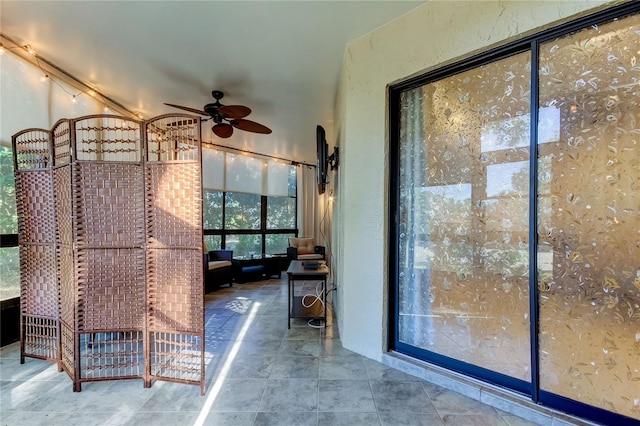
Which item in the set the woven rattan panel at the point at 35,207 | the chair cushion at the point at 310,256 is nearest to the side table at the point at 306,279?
the woven rattan panel at the point at 35,207

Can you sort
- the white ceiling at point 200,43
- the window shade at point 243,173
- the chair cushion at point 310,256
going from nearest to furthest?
1. the white ceiling at point 200,43
2. the window shade at point 243,173
3. the chair cushion at point 310,256

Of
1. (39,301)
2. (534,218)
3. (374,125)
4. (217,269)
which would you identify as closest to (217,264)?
(217,269)

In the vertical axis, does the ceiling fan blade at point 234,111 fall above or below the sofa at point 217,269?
above

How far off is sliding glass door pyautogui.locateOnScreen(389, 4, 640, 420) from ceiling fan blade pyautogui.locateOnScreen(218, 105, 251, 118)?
1832mm

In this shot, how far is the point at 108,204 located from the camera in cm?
213

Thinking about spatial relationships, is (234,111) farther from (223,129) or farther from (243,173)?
(243,173)

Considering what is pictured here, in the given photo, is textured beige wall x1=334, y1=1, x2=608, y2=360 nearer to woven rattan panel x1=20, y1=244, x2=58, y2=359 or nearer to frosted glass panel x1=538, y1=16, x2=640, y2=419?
frosted glass panel x1=538, y1=16, x2=640, y2=419

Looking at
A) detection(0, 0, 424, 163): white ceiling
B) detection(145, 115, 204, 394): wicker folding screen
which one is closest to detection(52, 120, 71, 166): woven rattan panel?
detection(145, 115, 204, 394): wicker folding screen

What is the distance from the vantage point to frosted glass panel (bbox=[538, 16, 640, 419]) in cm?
153

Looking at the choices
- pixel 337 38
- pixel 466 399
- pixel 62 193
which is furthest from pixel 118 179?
pixel 466 399

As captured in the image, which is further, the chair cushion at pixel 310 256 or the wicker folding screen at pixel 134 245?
the chair cushion at pixel 310 256

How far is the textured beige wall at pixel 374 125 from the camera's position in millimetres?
2102

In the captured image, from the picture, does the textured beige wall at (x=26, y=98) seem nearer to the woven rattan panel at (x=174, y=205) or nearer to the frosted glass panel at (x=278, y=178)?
the woven rattan panel at (x=174, y=205)

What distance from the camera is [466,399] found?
1964mm
